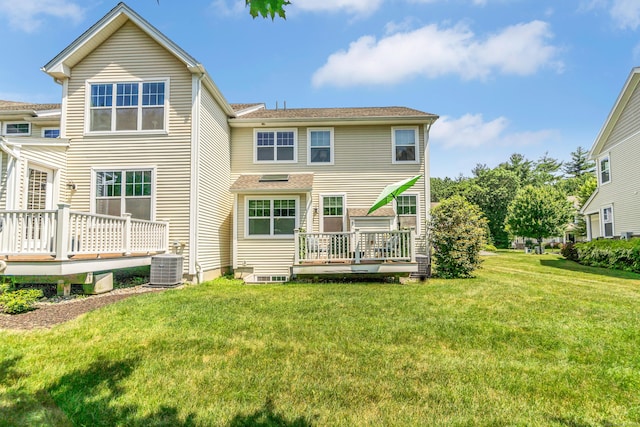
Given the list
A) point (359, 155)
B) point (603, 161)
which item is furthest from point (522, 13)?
point (603, 161)

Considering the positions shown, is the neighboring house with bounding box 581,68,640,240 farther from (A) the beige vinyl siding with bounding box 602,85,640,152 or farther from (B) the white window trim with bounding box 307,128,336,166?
(B) the white window trim with bounding box 307,128,336,166

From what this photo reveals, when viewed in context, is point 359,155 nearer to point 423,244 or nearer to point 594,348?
point 423,244

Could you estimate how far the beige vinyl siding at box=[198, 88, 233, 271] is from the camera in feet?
34.4

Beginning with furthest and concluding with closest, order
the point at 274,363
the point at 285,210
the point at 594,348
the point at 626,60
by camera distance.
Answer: the point at 626,60 < the point at 285,210 < the point at 594,348 < the point at 274,363

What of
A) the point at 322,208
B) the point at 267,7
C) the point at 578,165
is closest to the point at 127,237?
the point at 322,208

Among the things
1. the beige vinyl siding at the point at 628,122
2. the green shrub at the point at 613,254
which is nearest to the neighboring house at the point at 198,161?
the green shrub at the point at 613,254

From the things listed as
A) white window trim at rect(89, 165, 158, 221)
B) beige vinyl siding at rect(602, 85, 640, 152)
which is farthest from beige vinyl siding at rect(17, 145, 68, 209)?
beige vinyl siding at rect(602, 85, 640, 152)

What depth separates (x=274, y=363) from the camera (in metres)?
3.90

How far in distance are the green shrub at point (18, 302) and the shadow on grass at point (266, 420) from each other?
568cm

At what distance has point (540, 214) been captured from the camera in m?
27.9

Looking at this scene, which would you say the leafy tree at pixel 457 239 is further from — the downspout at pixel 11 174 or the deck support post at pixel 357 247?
the downspout at pixel 11 174

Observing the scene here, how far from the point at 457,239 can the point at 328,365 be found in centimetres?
799

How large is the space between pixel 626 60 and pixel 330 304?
1977 cm

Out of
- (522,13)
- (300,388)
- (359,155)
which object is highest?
(522,13)
